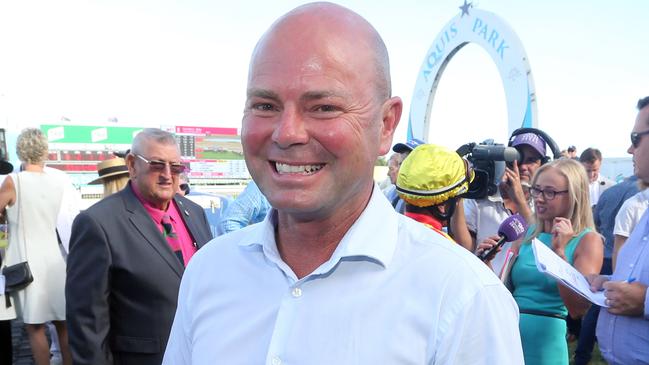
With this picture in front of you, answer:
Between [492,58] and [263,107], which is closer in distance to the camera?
[263,107]

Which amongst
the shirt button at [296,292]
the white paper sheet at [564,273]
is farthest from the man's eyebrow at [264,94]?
the white paper sheet at [564,273]

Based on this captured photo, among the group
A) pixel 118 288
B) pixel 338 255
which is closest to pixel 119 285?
pixel 118 288

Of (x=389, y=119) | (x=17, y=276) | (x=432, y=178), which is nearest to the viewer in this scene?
(x=389, y=119)

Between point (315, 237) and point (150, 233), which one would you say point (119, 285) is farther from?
point (315, 237)

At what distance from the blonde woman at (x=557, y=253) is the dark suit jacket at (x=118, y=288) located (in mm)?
1716

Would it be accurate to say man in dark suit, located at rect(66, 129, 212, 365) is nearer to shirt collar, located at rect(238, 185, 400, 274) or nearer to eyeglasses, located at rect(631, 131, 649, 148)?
shirt collar, located at rect(238, 185, 400, 274)

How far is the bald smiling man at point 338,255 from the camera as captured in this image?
1.00 m

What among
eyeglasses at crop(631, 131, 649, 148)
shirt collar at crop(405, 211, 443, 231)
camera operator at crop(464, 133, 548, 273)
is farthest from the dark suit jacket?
eyeglasses at crop(631, 131, 649, 148)

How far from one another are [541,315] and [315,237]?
1.95 m

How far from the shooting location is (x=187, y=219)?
121 inches

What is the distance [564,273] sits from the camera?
2.22m

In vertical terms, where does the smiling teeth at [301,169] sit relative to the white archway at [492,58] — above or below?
below

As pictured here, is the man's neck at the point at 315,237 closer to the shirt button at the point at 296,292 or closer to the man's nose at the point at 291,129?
the shirt button at the point at 296,292

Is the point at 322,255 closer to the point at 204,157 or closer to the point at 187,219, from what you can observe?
the point at 187,219
